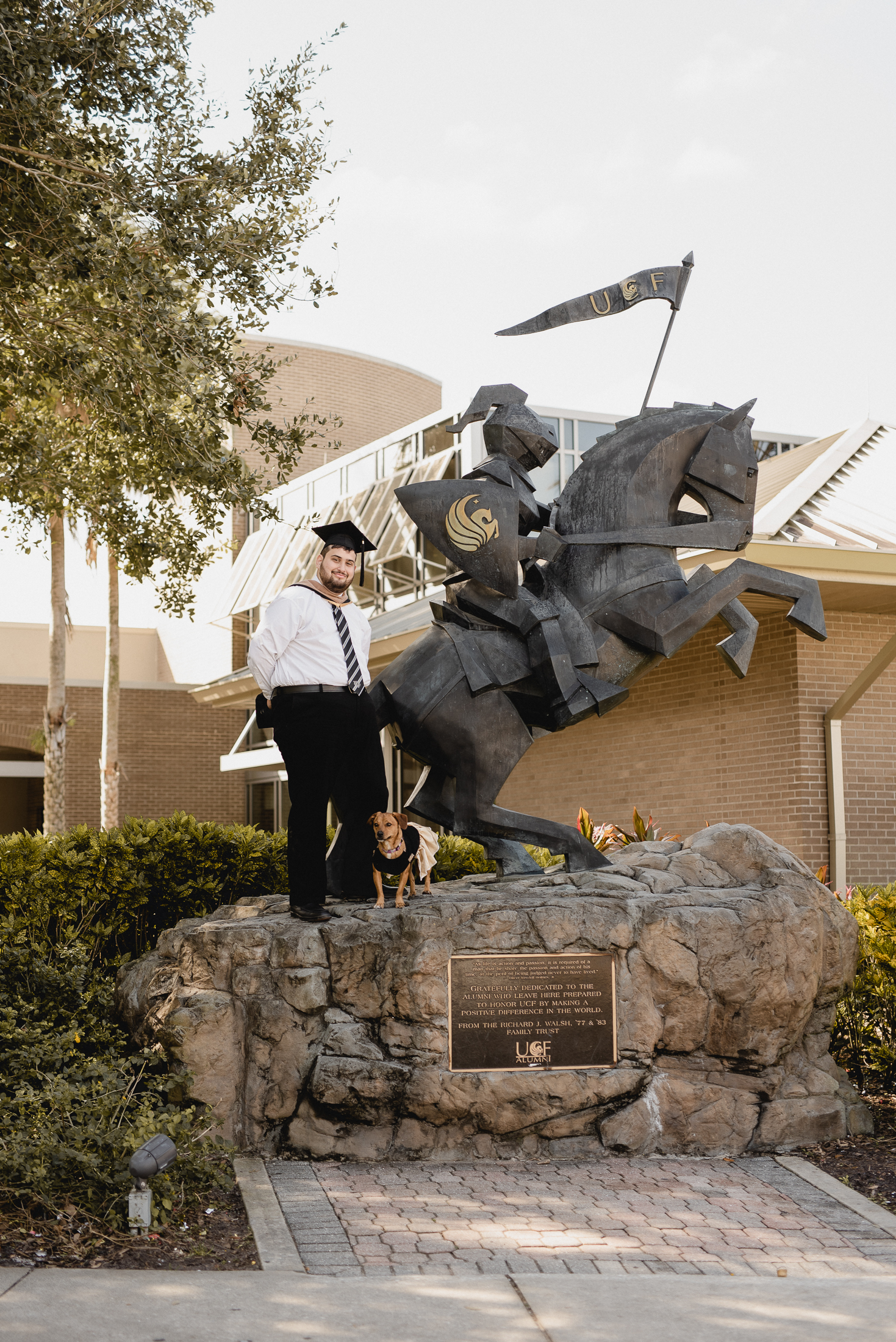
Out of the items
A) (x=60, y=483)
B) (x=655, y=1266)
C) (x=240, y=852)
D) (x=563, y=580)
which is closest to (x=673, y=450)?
(x=563, y=580)

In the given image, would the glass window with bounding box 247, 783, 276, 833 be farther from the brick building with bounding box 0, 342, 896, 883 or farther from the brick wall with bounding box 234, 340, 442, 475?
the brick wall with bounding box 234, 340, 442, 475

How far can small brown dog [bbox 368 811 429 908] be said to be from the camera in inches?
262

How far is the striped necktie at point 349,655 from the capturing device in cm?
675

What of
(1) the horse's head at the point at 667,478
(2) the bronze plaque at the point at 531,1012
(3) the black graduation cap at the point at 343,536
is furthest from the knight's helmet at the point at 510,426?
(2) the bronze plaque at the point at 531,1012

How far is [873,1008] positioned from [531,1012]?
2449mm

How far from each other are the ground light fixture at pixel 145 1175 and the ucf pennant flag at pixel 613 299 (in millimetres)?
5031

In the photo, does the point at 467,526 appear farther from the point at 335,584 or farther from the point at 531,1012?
the point at 531,1012

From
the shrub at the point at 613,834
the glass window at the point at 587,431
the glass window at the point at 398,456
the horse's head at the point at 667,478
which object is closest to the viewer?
the horse's head at the point at 667,478

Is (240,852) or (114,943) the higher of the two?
(240,852)

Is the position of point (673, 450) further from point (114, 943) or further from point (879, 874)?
point (879, 874)

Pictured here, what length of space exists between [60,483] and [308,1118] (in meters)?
7.85

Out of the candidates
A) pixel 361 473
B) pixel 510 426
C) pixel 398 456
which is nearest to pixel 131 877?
pixel 510 426

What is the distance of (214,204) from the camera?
30.1ft

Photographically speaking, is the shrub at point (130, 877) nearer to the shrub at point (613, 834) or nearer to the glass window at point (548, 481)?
the shrub at point (613, 834)
